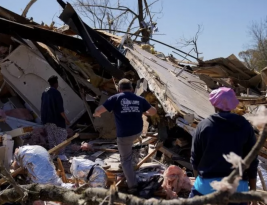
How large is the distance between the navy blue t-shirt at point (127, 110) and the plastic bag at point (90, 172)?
1.95 ft

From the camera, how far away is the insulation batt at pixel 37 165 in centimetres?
534

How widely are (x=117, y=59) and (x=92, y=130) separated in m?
1.82

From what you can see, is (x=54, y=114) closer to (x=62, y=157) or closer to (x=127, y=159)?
(x=62, y=157)

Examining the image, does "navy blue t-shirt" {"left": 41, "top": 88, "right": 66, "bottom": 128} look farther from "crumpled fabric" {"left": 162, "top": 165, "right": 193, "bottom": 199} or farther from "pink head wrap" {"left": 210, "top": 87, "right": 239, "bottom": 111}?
"pink head wrap" {"left": 210, "top": 87, "right": 239, "bottom": 111}

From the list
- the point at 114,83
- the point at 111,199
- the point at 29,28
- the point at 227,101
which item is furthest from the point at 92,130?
the point at 111,199

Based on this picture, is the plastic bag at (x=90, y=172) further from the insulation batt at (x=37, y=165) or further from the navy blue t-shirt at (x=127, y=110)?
the navy blue t-shirt at (x=127, y=110)

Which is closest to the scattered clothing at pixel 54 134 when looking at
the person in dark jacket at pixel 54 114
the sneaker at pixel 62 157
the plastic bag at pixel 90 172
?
the person in dark jacket at pixel 54 114

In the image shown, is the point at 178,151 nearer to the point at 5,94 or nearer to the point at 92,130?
the point at 92,130

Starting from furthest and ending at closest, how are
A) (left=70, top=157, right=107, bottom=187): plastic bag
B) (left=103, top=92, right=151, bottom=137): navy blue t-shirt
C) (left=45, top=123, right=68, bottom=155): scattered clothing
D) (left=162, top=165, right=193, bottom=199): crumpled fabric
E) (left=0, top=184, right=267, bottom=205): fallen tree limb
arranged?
(left=45, top=123, right=68, bottom=155): scattered clothing, (left=162, top=165, right=193, bottom=199): crumpled fabric, (left=70, top=157, right=107, bottom=187): plastic bag, (left=103, top=92, right=151, bottom=137): navy blue t-shirt, (left=0, top=184, right=267, bottom=205): fallen tree limb

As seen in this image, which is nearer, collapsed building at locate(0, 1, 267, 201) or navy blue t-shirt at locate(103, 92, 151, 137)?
navy blue t-shirt at locate(103, 92, 151, 137)

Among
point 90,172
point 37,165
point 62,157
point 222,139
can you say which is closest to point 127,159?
point 90,172

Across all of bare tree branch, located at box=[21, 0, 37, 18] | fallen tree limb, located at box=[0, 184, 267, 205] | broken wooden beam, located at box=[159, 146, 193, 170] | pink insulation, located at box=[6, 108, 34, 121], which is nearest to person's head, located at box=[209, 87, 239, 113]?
fallen tree limb, located at box=[0, 184, 267, 205]

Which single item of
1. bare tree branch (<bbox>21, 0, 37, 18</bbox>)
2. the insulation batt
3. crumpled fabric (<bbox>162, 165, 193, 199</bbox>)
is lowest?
crumpled fabric (<bbox>162, 165, 193, 199</bbox>)

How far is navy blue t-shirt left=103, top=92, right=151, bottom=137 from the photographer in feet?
17.5
